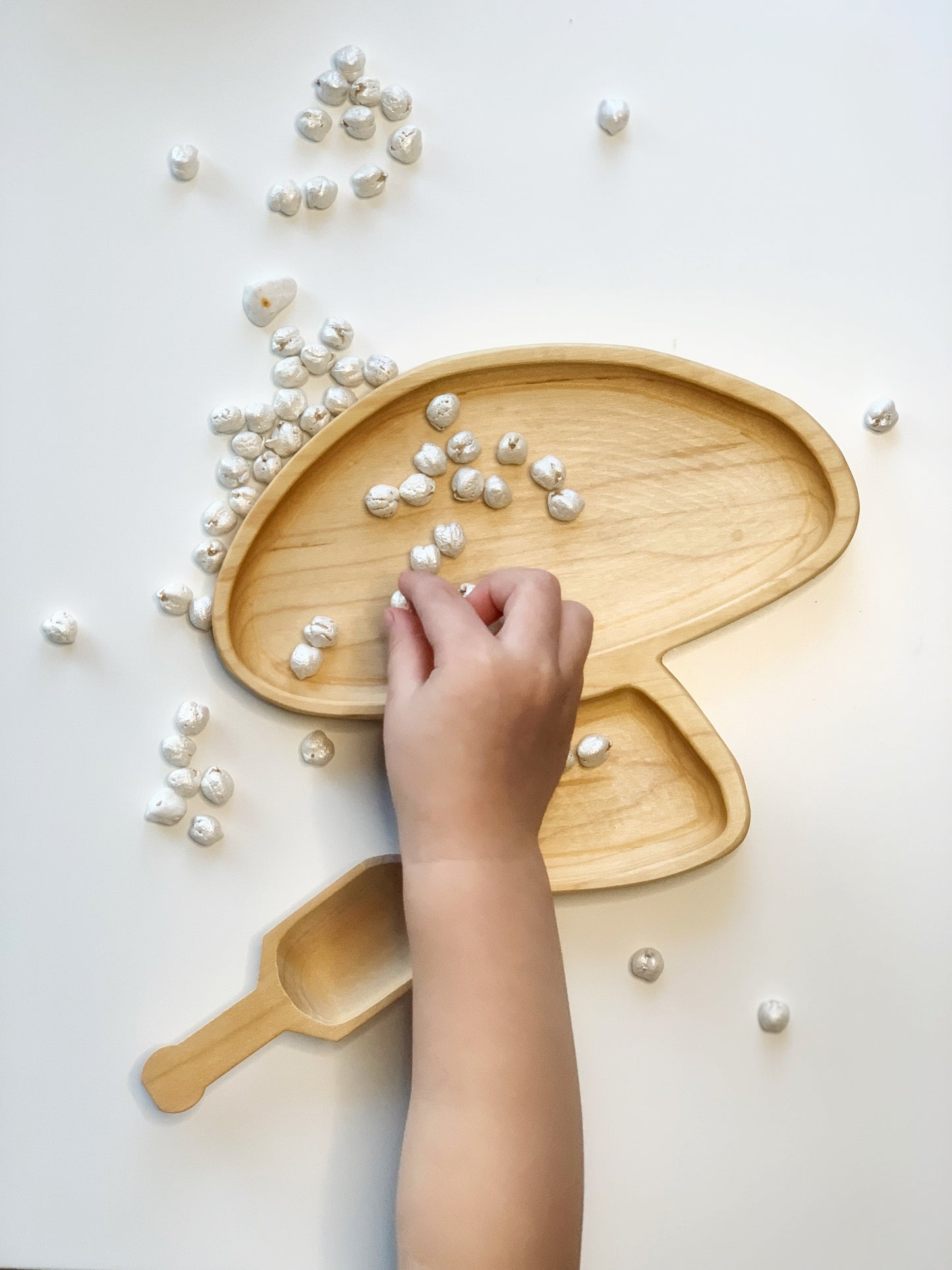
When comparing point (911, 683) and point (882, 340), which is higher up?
point (882, 340)

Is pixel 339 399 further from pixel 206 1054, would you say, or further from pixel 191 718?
pixel 206 1054

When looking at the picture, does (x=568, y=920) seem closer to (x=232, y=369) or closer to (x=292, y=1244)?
(x=292, y=1244)

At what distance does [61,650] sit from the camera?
1.74 ft

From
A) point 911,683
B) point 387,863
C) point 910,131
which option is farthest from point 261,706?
point 910,131

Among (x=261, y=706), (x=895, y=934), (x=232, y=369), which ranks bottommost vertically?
(x=895, y=934)

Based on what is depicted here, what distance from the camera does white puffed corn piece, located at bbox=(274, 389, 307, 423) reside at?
523 millimetres

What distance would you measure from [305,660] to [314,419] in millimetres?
130

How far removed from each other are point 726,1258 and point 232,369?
57cm

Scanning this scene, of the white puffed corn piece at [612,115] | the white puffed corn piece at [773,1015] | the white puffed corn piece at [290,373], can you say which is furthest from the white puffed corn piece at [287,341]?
the white puffed corn piece at [773,1015]

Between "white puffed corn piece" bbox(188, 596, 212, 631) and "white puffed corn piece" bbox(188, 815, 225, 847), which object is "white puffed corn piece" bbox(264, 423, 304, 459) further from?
"white puffed corn piece" bbox(188, 815, 225, 847)

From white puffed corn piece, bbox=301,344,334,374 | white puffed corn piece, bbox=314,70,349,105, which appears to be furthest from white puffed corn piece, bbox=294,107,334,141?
white puffed corn piece, bbox=301,344,334,374

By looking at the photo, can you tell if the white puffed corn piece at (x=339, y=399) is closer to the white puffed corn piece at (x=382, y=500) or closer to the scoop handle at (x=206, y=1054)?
the white puffed corn piece at (x=382, y=500)

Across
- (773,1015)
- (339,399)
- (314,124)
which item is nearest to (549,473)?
(339,399)

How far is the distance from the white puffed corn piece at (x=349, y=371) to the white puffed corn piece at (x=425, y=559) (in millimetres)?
97
